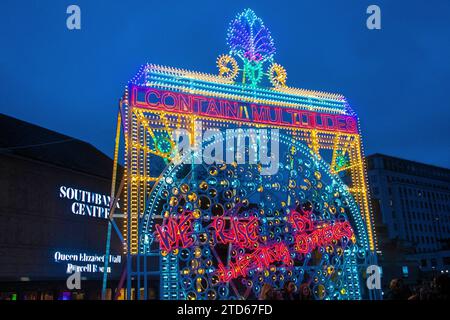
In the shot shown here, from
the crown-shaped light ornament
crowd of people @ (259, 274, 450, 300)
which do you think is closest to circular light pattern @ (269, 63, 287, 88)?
the crown-shaped light ornament

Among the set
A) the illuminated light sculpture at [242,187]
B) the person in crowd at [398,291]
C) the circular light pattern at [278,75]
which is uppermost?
the circular light pattern at [278,75]

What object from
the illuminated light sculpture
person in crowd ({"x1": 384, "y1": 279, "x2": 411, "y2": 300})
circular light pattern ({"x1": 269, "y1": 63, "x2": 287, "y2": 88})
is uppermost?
circular light pattern ({"x1": 269, "y1": 63, "x2": 287, "y2": 88})

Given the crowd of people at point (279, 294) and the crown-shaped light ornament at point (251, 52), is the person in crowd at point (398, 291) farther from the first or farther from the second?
the crown-shaped light ornament at point (251, 52)

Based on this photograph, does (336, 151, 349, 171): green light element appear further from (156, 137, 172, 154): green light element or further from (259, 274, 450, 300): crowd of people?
(259, 274, 450, 300): crowd of people

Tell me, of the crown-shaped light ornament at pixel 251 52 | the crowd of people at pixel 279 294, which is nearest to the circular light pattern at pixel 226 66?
the crown-shaped light ornament at pixel 251 52

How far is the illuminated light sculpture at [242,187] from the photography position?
10.8 meters

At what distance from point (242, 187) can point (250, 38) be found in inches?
181

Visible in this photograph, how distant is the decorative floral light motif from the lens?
1323 cm

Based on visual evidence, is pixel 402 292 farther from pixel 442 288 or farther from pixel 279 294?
pixel 279 294

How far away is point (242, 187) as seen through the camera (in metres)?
12.0

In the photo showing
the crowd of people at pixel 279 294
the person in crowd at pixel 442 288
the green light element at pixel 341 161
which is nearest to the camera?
the person in crowd at pixel 442 288

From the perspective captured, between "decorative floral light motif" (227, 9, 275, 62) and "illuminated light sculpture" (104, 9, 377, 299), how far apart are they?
0.03 m

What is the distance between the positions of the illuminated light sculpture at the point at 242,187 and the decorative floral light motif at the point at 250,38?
32mm
